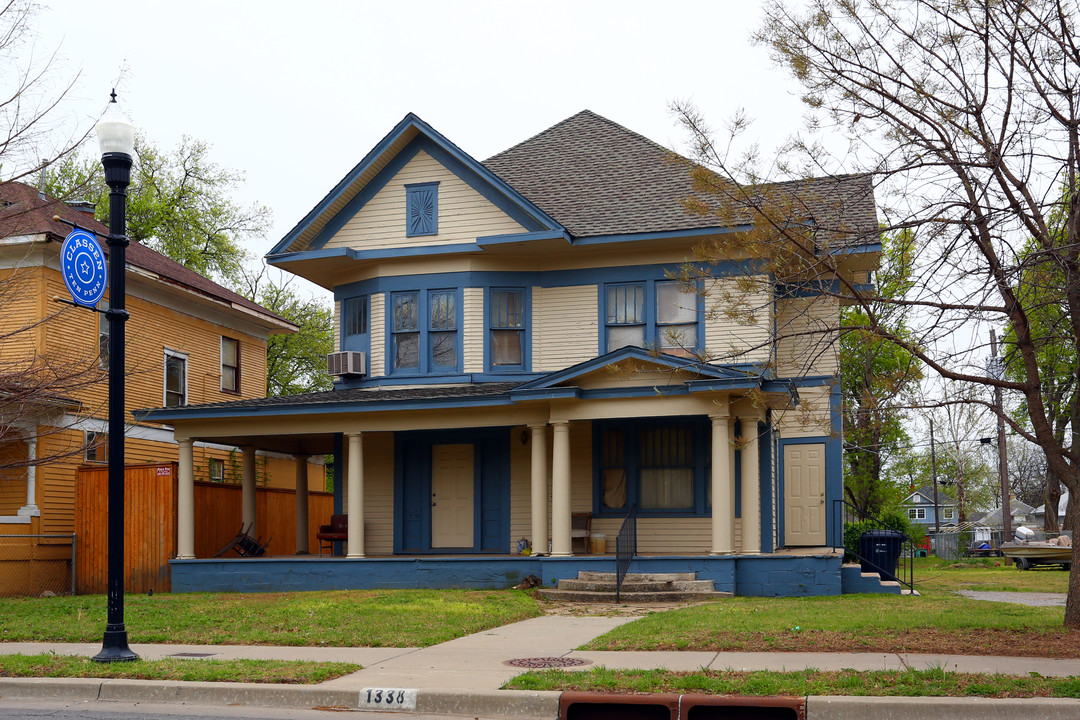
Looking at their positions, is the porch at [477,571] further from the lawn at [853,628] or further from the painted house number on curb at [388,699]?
the painted house number on curb at [388,699]

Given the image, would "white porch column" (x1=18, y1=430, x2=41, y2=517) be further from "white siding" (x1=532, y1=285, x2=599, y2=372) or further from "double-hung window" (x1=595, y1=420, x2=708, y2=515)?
"double-hung window" (x1=595, y1=420, x2=708, y2=515)

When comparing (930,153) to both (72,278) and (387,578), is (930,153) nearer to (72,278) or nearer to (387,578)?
(72,278)

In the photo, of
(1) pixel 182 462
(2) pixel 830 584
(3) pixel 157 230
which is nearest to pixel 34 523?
(1) pixel 182 462

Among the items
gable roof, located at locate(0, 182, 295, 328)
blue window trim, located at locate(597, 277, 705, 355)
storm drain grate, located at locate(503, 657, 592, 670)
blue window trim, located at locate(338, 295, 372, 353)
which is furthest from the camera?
blue window trim, located at locate(338, 295, 372, 353)

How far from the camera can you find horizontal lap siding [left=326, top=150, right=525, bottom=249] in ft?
67.8

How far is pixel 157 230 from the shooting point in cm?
4469

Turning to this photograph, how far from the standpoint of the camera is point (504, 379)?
20516 mm

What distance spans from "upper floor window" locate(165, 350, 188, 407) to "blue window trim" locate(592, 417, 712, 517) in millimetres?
12675

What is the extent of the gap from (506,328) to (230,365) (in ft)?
41.6

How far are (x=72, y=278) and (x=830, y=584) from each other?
12.3m

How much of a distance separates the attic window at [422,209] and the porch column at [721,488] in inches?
278

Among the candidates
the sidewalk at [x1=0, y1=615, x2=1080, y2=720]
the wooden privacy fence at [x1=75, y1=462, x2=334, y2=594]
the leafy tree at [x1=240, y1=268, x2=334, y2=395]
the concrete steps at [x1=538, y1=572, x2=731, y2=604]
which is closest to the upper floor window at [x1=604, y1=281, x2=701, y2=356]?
the concrete steps at [x1=538, y1=572, x2=731, y2=604]

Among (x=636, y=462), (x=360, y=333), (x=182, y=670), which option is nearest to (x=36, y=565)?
(x=360, y=333)

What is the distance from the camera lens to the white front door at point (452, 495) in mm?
20797
